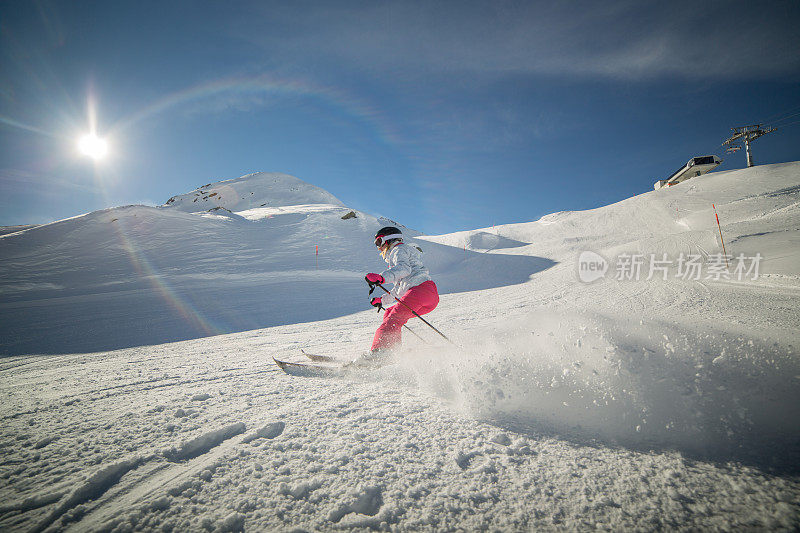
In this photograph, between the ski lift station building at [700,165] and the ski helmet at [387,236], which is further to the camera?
the ski lift station building at [700,165]

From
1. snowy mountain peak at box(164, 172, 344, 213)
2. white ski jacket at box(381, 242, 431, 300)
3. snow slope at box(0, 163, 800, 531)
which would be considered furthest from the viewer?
snowy mountain peak at box(164, 172, 344, 213)

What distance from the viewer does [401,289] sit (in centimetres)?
396

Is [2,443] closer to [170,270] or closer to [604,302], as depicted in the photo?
[604,302]

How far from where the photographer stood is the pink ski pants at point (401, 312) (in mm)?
3570

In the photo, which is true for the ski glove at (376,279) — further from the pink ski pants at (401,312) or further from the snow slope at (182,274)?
the snow slope at (182,274)

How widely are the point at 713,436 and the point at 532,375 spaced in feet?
3.36

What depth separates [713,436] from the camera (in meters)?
1.69

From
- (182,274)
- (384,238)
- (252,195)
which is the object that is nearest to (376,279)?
(384,238)

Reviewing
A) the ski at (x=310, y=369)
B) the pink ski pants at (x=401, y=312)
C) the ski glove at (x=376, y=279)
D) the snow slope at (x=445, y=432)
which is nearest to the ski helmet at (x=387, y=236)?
the ski glove at (x=376, y=279)

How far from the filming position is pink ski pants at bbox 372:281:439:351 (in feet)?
11.7

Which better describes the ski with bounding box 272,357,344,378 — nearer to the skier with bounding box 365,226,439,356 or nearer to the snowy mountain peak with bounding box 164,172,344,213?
the skier with bounding box 365,226,439,356

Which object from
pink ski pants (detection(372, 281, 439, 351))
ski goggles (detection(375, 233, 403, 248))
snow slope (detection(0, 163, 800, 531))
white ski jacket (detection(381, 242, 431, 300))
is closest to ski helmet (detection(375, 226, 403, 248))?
ski goggles (detection(375, 233, 403, 248))

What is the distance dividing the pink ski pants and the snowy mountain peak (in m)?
45.7

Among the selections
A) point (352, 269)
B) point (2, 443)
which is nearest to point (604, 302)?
point (2, 443)
